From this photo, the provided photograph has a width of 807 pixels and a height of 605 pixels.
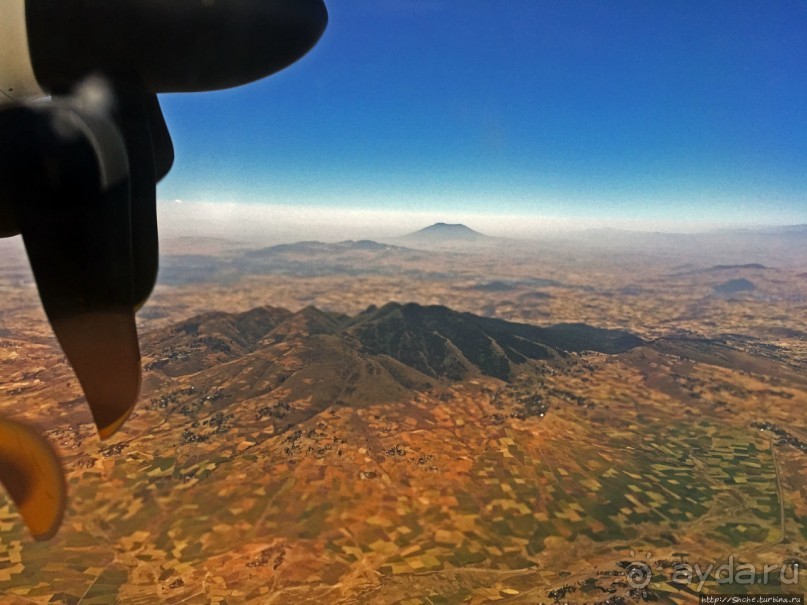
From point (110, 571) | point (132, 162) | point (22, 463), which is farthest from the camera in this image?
point (110, 571)

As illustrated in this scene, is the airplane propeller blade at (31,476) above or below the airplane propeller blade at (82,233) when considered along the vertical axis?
below

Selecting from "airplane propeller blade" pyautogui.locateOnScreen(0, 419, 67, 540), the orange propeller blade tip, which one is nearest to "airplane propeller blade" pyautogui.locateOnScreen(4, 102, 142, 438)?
the orange propeller blade tip

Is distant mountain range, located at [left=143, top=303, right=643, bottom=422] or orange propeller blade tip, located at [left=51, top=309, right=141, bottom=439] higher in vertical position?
orange propeller blade tip, located at [left=51, top=309, right=141, bottom=439]

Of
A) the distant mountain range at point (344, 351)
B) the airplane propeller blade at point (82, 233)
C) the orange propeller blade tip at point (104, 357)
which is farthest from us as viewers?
the distant mountain range at point (344, 351)


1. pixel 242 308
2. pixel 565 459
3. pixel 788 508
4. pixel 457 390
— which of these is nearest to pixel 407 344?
pixel 457 390

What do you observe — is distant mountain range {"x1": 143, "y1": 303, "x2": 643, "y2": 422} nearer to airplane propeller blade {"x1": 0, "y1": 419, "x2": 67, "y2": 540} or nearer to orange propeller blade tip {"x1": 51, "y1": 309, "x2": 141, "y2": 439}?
airplane propeller blade {"x1": 0, "y1": 419, "x2": 67, "y2": 540}

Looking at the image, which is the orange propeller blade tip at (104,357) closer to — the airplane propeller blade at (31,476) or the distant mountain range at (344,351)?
the airplane propeller blade at (31,476)

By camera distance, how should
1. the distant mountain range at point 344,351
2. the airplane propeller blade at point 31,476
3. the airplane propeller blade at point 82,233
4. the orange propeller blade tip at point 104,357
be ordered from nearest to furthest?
the airplane propeller blade at point 82,233
the orange propeller blade tip at point 104,357
the airplane propeller blade at point 31,476
the distant mountain range at point 344,351

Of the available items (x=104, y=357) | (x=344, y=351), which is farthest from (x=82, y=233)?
(x=344, y=351)

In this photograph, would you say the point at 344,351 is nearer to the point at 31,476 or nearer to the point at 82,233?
the point at 31,476

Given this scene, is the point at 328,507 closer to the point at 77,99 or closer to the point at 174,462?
the point at 174,462

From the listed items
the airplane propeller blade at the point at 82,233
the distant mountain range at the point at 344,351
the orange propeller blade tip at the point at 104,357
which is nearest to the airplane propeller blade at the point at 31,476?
the orange propeller blade tip at the point at 104,357
